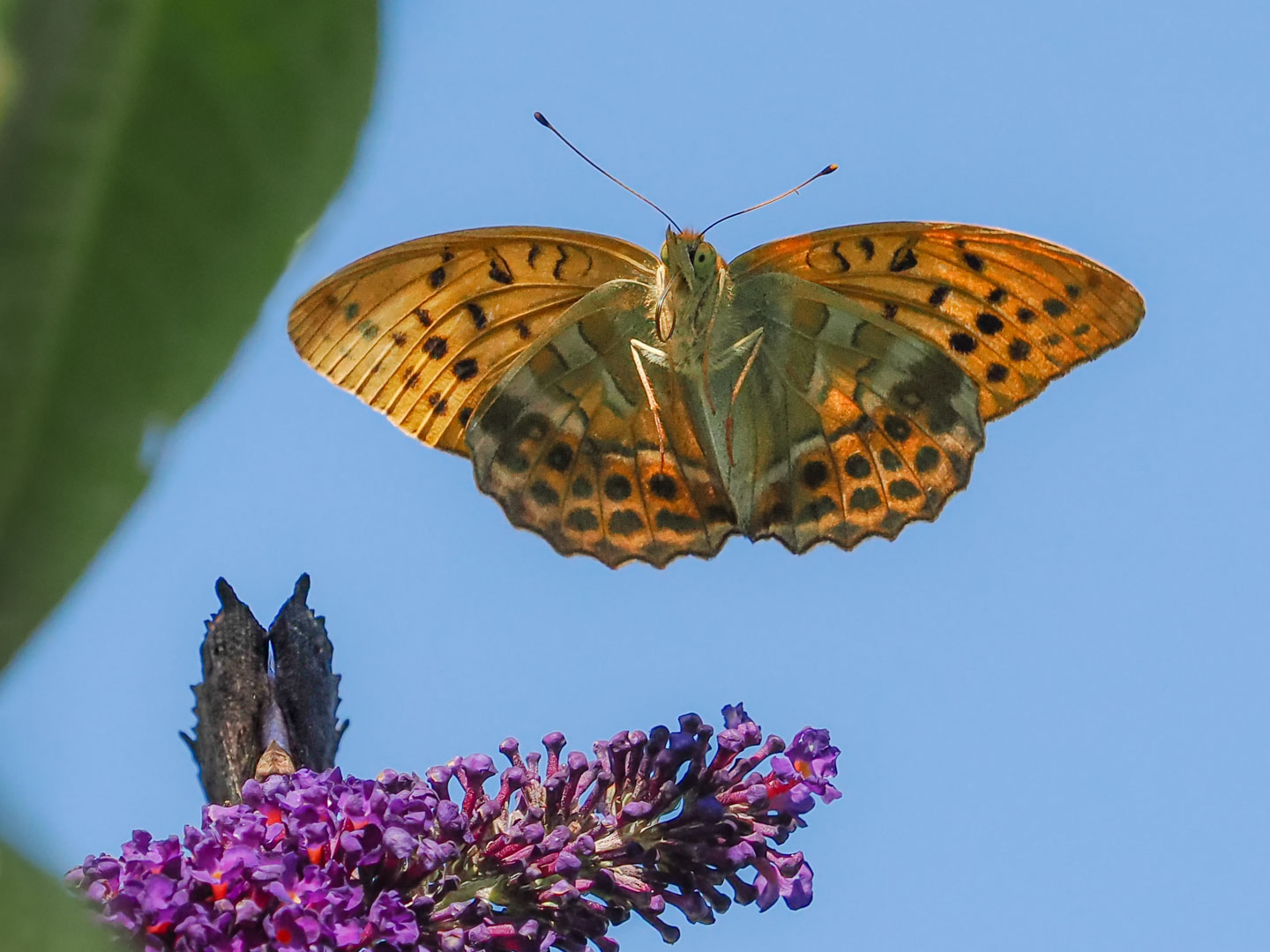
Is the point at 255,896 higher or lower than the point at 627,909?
lower

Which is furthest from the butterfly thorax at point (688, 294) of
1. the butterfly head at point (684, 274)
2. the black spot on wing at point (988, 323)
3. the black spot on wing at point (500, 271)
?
the black spot on wing at point (988, 323)

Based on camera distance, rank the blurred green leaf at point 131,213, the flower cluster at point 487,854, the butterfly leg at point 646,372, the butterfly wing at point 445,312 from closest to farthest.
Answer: the blurred green leaf at point 131,213 < the flower cluster at point 487,854 < the butterfly wing at point 445,312 < the butterfly leg at point 646,372

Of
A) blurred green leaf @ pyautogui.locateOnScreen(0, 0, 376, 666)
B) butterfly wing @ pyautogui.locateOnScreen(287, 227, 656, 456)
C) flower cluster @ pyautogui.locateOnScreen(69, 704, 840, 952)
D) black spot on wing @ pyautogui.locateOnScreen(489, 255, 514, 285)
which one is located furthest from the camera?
black spot on wing @ pyautogui.locateOnScreen(489, 255, 514, 285)

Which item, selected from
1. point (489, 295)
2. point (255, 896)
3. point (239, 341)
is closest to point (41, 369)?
point (239, 341)

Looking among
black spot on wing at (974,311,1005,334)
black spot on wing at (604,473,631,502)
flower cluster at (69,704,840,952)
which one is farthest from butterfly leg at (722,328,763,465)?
flower cluster at (69,704,840,952)

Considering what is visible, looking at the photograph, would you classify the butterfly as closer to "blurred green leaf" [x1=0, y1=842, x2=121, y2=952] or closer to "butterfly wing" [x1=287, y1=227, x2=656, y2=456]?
"butterfly wing" [x1=287, y1=227, x2=656, y2=456]

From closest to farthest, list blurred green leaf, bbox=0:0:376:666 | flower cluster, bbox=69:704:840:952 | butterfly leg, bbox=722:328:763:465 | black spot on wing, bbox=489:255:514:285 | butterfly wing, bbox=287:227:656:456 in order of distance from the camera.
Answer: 1. blurred green leaf, bbox=0:0:376:666
2. flower cluster, bbox=69:704:840:952
3. butterfly wing, bbox=287:227:656:456
4. black spot on wing, bbox=489:255:514:285
5. butterfly leg, bbox=722:328:763:465

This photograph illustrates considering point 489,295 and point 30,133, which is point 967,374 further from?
point 30,133

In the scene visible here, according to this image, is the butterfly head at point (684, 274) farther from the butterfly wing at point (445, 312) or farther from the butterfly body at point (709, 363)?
the butterfly wing at point (445, 312)
